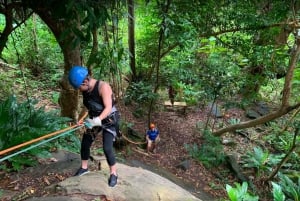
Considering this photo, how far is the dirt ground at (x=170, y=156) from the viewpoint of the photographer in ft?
14.8

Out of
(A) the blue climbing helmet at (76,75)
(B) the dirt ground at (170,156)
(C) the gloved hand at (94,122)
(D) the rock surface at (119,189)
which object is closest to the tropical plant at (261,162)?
(B) the dirt ground at (170,156)

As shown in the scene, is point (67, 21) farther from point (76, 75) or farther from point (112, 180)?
point (112, 180)

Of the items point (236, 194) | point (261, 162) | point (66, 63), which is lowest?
point (261, 162)

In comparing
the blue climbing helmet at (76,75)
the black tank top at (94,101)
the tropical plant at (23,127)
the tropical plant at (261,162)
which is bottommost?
the tropical plant at (261,162)

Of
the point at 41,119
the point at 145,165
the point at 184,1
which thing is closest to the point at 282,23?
the point at 184,1

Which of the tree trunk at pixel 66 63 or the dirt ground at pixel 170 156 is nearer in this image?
the dirt ground at pixel 170 156

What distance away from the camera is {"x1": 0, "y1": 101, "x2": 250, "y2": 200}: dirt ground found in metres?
4.51

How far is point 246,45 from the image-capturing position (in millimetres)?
8133

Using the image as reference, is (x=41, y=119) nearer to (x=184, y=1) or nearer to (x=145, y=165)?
(x=145, y=165)

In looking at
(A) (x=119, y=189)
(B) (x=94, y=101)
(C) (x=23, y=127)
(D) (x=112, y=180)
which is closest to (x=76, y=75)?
(B) (x=94, y=101)

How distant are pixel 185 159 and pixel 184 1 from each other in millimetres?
3852

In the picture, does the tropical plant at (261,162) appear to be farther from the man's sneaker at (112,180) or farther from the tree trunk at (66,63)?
the man's sneaker at (112,180)

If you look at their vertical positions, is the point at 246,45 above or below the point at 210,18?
below

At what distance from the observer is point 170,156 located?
841 cm
